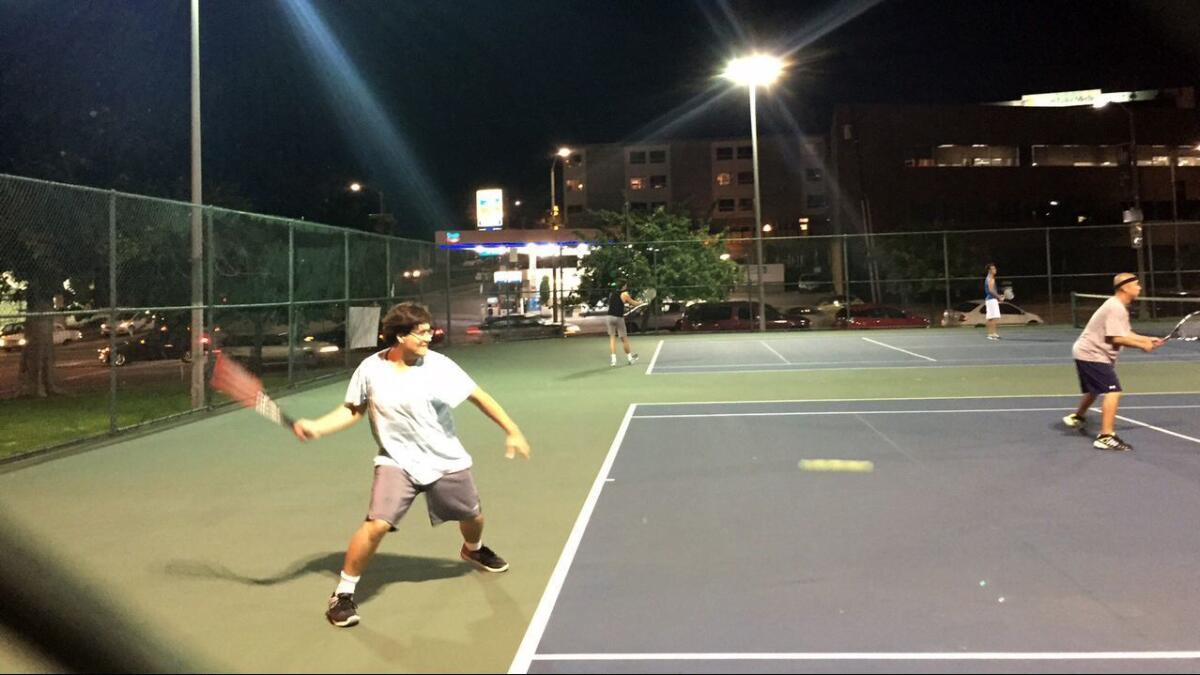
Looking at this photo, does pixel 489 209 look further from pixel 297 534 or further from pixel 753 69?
pixel 297 534

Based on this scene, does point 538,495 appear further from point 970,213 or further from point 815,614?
point 970,213

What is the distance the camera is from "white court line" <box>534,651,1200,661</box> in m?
3.83

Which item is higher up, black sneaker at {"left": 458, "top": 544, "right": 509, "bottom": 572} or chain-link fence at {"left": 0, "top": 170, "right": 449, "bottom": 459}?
chain-link fence at {"left": 0, "top": 170, "right": 449, "bottom": 459}

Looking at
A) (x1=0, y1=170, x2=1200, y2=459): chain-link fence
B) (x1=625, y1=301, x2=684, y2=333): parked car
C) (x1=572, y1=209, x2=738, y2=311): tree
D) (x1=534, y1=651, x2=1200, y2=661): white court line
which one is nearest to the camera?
(x1=534, y1=651, x2=1200, y2=661): white court line

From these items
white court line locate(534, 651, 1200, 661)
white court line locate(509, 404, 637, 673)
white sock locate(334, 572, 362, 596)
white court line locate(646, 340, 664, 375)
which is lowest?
white court line locate(534, 651, 1200, 661)

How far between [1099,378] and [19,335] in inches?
625

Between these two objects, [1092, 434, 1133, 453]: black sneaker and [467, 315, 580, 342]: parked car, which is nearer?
[1092, 434, 1133, 453]: black sneaker

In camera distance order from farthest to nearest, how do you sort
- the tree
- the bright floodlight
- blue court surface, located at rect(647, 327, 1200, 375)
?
the tree
the bright floodlight
blue court surface, located at rect(647, 327, 1200, 375)

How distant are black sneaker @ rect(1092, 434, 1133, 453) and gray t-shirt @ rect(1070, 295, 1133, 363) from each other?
2.63 feet

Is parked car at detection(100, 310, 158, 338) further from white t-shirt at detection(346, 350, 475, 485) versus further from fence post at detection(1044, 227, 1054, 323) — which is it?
fence post at detection(1044, 227, 1054, 323)

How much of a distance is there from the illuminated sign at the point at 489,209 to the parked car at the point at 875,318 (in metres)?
46.4

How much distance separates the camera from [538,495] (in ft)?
23.2

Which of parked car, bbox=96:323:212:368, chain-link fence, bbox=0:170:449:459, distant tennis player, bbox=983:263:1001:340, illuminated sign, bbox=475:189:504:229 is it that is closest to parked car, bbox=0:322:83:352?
chain-link fence, bbox=0:170:449:459

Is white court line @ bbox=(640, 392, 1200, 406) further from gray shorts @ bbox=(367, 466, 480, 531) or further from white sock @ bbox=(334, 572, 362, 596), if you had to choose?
white sock @ bbox=(334, 572, 362, 596)
